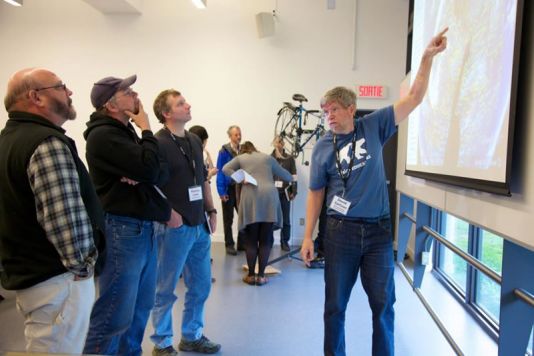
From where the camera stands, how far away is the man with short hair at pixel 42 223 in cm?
121

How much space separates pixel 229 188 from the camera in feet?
16.7

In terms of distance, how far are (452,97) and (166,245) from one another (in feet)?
5.50

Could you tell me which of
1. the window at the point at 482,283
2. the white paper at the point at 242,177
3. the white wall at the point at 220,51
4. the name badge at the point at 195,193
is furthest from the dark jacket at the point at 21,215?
the white wall at the point at 220,51

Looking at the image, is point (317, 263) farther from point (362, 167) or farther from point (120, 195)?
point (120, 195)

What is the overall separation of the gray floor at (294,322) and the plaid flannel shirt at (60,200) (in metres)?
1.31

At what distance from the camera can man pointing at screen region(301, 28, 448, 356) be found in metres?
1.80

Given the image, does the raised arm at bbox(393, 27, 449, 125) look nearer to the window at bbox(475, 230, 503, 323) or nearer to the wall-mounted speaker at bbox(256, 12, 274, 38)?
the window at bbox(475, 230, 503, 323)

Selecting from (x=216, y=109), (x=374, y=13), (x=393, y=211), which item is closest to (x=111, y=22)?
(x=216, y=109)

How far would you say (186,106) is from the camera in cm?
→ 214

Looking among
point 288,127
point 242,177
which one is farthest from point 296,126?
point 242,177

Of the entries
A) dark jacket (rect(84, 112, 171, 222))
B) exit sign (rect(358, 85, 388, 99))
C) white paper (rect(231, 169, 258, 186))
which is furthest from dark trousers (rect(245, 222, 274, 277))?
exit sign (rect(358, 85, 388, 99))

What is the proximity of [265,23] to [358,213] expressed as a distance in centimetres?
399

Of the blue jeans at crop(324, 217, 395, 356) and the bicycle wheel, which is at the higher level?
the bicycle wheel

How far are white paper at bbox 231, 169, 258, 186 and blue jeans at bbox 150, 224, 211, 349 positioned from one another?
1207 millimetres
